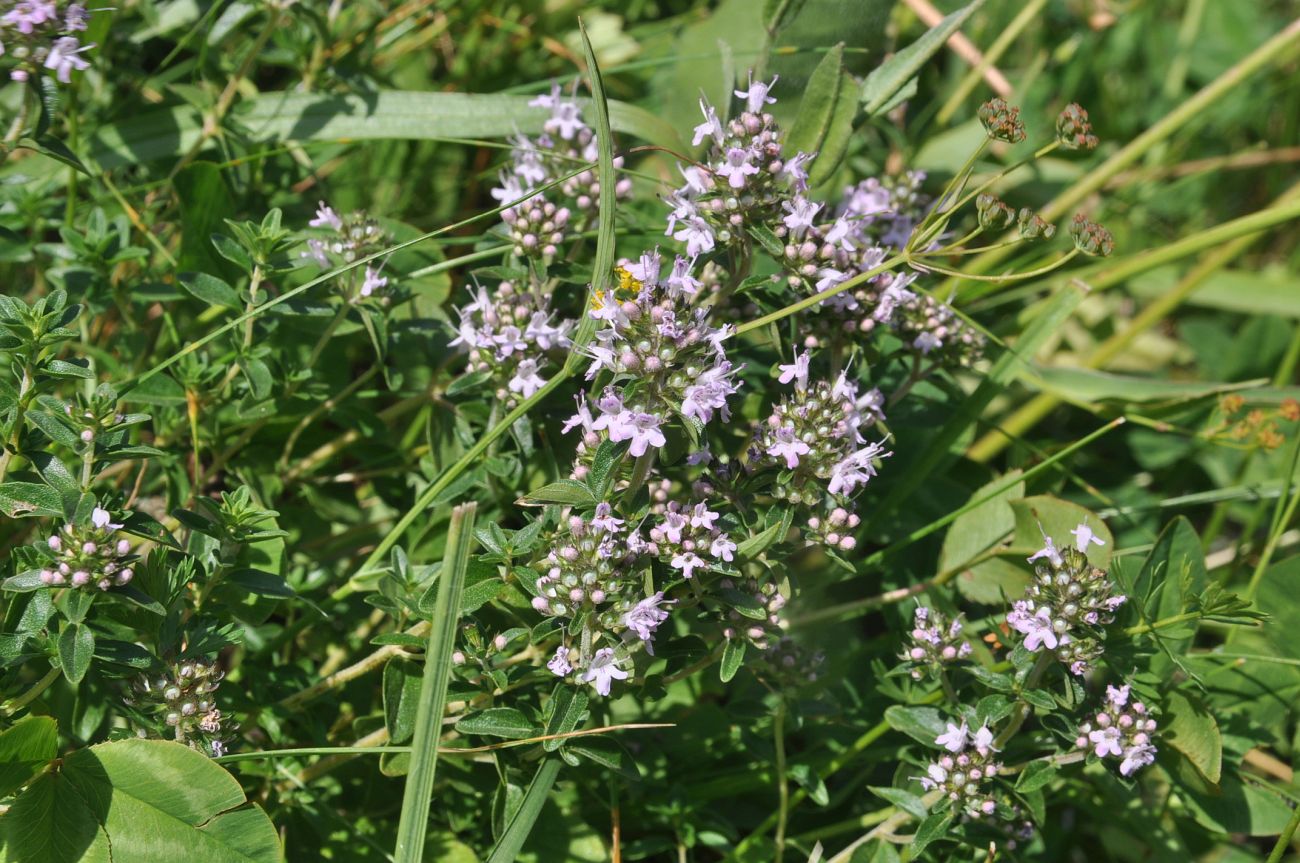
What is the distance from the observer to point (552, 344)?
2473mm

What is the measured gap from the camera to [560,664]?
2131 millimetres

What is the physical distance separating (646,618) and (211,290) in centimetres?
125

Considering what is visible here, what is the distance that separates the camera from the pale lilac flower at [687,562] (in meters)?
2.07

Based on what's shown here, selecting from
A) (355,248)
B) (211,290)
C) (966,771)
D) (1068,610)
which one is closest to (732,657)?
(966,771)

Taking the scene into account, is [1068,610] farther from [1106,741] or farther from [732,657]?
[732,657]

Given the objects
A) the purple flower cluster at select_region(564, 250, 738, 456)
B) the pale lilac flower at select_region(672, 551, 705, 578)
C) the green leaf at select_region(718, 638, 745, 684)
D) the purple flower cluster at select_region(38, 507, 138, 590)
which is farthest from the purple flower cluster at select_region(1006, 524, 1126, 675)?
the purple flower cluster at select_region(38, 507, 138, 590)

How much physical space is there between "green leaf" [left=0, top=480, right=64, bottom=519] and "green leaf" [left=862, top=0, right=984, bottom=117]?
7.17ft

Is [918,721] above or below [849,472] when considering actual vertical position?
below

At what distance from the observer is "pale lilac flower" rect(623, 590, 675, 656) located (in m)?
2.09

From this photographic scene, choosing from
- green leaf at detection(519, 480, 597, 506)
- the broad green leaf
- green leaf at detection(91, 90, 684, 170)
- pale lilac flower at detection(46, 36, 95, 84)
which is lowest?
the broad green leaf

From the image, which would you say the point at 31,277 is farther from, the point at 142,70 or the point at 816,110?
the point at 816,110

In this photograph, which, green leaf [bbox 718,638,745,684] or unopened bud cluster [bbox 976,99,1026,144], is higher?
unopened bud cluster [bbox 976,99,1026,144]

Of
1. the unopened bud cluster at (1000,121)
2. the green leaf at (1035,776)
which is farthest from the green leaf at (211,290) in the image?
the green leaf at (1035,776)

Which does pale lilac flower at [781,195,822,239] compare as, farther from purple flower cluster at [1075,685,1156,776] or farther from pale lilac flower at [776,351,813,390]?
purple flower cluster at [1075,685,1156,776]
